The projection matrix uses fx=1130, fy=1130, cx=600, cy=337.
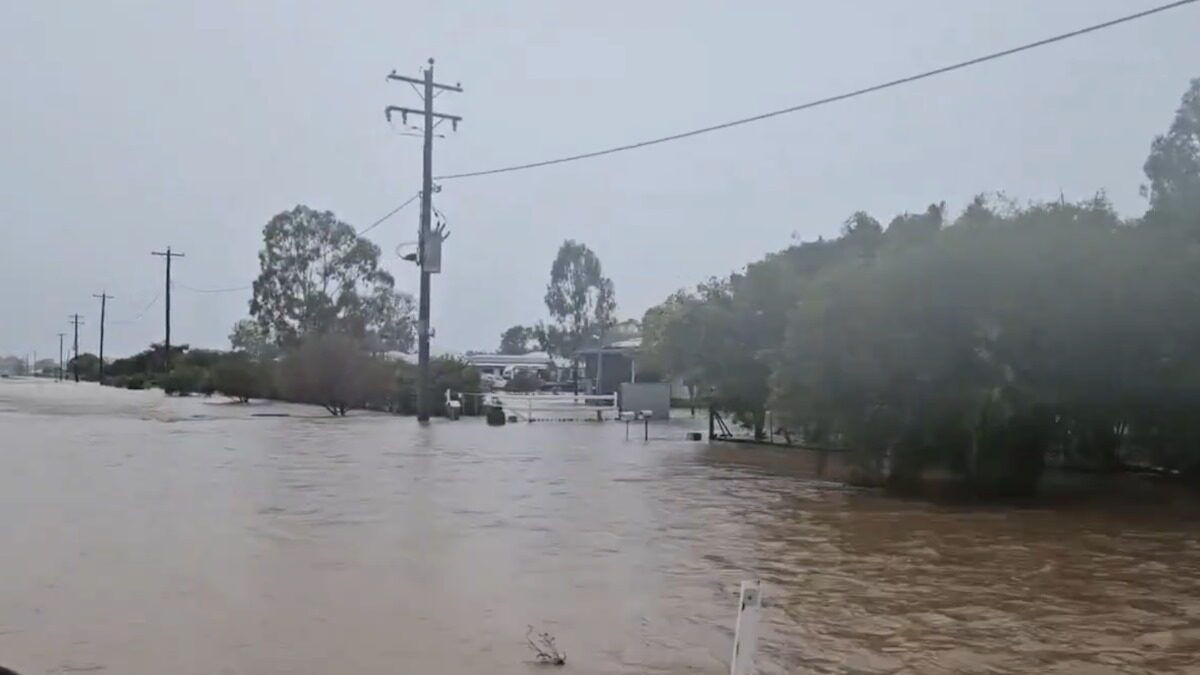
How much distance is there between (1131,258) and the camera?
15.0 m

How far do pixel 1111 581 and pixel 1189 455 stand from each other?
8788mm

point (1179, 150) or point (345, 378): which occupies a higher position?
point (1179, 150)

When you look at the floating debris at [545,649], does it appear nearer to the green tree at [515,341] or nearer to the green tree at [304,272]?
the green tree at [304,272]

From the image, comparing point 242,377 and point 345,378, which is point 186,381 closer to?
point 242,377

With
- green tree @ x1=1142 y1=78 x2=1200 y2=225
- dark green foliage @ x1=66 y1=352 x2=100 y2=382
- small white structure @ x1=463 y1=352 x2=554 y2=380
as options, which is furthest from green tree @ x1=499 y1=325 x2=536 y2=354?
green tree @ x1=1142 y1=78 x2=1200 y2=225

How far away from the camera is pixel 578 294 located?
264 feet

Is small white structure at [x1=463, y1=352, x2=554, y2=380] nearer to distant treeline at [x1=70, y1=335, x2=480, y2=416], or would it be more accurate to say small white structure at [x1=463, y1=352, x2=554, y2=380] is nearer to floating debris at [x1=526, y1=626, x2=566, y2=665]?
distant treeline at [x1=70, y1=335, x2=480, y2=416]

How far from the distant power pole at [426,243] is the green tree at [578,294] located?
42.5 m

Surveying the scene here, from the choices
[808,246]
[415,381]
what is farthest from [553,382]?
[808,246]

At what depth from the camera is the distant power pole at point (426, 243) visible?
116 feet

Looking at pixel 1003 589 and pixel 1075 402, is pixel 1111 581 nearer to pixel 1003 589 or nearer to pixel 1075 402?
pixel 1003 589

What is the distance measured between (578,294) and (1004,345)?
65944mm

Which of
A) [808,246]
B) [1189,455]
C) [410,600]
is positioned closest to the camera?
[410,600]

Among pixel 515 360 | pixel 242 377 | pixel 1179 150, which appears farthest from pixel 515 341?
pixel 1179 150
